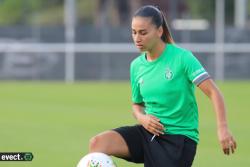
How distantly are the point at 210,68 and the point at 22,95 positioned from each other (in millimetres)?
9947

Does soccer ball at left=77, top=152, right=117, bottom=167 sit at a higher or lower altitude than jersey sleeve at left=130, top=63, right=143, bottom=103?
lower

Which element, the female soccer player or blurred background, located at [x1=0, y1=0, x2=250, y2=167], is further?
blurred background, located at [x1=0, y1=0, x2=250, y2=167]

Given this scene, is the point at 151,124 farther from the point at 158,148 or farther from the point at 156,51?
the point at 156,51

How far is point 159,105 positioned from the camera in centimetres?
787

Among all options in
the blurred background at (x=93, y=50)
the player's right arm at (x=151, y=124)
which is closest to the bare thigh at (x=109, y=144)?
the player's right arm at (x=151, y=124)

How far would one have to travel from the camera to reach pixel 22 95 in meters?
24.8

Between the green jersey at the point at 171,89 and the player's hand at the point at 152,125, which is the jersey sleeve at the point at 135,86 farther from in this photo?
the player's hand at the point at 152,125

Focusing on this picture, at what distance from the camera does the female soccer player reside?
7688 millimetres

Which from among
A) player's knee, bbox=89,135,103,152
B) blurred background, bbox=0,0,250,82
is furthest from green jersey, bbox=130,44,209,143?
blurred background, bbox=0,0,250,82

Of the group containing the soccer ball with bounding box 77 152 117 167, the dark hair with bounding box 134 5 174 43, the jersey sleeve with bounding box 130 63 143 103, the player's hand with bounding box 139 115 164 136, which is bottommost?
the soccer ball with bounding box 77 152 117 167

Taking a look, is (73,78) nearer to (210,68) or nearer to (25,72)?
(25,72)

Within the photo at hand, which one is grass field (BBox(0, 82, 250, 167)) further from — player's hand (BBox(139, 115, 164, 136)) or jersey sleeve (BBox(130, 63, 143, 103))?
player's hand (BBox(139, 115, 164, 136))

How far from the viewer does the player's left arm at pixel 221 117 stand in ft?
23.6

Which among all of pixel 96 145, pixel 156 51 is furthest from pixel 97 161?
pixel 156 51
